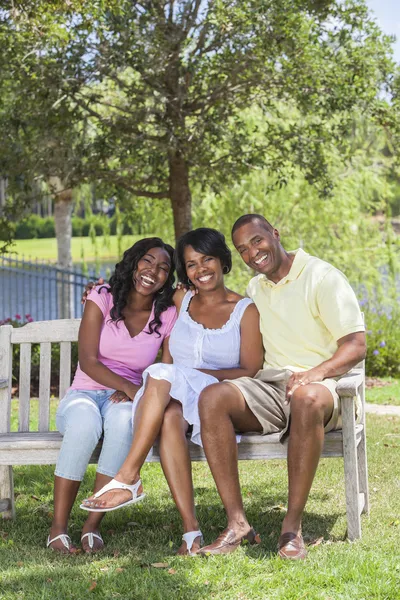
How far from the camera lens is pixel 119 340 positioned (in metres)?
4.58

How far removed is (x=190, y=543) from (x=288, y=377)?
0.92m

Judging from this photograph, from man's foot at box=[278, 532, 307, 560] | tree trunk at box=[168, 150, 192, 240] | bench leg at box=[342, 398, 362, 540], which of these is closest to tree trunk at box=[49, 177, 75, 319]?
tree trunk at box=[168, 150, 192, 240]

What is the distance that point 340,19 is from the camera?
29.3 feet

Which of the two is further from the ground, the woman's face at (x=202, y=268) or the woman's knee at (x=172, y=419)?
the woman's face at (x=202, y=268)

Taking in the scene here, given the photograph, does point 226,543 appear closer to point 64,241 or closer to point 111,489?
point 111,489

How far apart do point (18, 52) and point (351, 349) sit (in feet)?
17.4

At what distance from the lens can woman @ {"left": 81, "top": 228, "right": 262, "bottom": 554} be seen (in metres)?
3.94

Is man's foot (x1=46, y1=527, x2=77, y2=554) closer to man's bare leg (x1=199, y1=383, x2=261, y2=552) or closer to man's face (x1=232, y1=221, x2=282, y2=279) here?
man's bare leg (x1=199, y1=383, x2=261, y2=552)

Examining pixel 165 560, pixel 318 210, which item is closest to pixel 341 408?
pixel 165 560

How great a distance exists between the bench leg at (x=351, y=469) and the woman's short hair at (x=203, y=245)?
3.21ft

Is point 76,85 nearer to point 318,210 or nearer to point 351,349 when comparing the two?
point 351,349

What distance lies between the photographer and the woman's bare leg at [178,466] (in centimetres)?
395

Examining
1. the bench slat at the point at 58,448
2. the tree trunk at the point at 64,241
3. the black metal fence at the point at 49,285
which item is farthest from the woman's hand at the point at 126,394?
the tree trunk at the point at 64,241

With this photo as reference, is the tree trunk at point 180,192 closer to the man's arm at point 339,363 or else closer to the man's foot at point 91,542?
the man's arm at point 339,363
